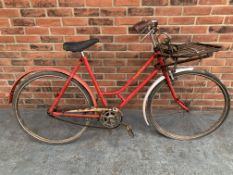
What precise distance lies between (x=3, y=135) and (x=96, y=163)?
1.06 m

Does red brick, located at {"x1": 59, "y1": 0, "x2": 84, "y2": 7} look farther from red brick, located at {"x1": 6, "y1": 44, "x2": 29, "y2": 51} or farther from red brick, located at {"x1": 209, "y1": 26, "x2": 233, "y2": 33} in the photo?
red brick, located at {"x1": 209, "y1": 26, "x2": 233, "y2": 33}

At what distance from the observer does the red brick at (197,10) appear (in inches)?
82.4

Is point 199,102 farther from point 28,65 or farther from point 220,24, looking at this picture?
point 28,65

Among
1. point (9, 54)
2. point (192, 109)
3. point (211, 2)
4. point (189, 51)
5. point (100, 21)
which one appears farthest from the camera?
point (192, 109)

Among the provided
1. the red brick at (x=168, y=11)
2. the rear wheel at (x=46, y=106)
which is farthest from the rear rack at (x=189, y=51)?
the rear wheel at (x=46, y=106)

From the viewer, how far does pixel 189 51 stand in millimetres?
1889

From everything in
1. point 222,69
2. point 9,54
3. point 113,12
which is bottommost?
point 222,69

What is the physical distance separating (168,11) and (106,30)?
59cm

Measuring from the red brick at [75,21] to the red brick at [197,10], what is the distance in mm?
919

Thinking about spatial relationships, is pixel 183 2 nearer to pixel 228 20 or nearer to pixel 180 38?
pixel 180 38

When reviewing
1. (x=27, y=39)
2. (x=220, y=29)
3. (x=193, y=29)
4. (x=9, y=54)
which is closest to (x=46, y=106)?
(x=9, y=54)

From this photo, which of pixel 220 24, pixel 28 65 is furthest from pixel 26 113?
pixel 220 24

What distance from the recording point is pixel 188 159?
7.00 feet

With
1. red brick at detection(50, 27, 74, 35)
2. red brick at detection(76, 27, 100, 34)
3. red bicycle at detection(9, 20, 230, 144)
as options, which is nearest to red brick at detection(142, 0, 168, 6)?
red bicycle at detection(9, 20, 230, 144)
